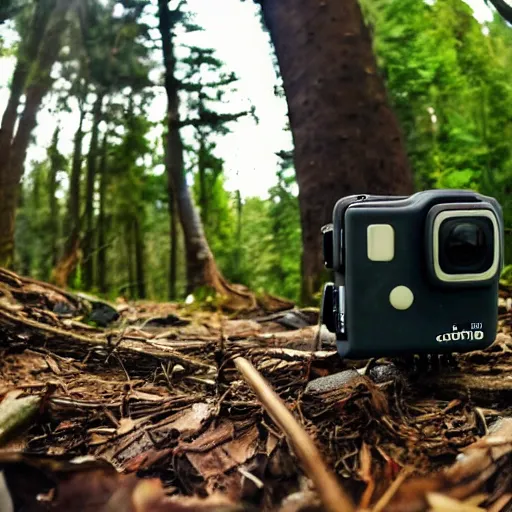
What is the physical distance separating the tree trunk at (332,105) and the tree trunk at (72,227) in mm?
1037

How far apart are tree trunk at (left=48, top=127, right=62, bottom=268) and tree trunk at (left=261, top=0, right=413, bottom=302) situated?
1080mm

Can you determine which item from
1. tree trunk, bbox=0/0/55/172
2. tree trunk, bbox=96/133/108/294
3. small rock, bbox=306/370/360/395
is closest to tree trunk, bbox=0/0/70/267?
tree trunk, bbox=0/0/55/172

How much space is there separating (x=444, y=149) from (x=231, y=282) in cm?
116

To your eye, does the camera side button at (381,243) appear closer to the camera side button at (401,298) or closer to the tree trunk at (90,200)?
the camera side button at (401,298)

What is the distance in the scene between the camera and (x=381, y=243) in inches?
17.4

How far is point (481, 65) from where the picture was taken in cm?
149

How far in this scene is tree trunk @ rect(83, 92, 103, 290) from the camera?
223 cm

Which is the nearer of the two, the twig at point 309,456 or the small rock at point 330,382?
the twig at point 309,456

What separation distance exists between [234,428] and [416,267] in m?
0.19

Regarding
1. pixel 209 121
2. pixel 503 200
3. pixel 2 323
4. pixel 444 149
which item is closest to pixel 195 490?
pixel 2 323

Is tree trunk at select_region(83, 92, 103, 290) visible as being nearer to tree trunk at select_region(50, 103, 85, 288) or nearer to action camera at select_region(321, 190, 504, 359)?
tree trunk at select_region(50, 103, 85, 288)

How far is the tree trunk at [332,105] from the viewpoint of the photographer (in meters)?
1.10

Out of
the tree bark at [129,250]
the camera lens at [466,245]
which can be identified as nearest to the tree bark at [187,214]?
the tree bark at [129,250]

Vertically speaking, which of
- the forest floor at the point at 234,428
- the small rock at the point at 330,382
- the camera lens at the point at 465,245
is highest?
the camera lens at the point at 465,245
